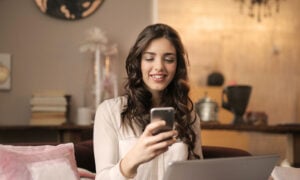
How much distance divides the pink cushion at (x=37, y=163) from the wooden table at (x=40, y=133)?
154cm

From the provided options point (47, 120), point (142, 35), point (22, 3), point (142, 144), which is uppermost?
point (22, 3)

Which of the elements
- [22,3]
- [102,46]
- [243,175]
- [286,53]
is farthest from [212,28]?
[243,175]

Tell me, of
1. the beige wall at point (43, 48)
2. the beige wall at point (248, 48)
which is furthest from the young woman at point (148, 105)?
the beige wall at point (248, 48)

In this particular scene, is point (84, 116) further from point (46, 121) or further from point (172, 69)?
point (172, 69)

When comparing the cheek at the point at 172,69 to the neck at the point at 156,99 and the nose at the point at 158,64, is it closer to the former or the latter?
the nose at the point at 158,64

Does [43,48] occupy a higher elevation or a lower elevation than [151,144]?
higher

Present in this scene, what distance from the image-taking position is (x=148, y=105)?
1653 mm

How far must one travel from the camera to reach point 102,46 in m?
3.61

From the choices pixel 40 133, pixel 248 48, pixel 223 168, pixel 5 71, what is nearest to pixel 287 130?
pixel 40 133

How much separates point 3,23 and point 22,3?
0.22 meters

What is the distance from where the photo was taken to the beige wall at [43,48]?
3639mm

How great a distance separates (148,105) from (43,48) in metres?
2.23

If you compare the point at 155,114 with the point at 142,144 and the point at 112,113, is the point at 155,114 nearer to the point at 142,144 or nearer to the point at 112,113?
the point at 142,144

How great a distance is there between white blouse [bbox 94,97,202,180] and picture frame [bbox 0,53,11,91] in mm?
2171
